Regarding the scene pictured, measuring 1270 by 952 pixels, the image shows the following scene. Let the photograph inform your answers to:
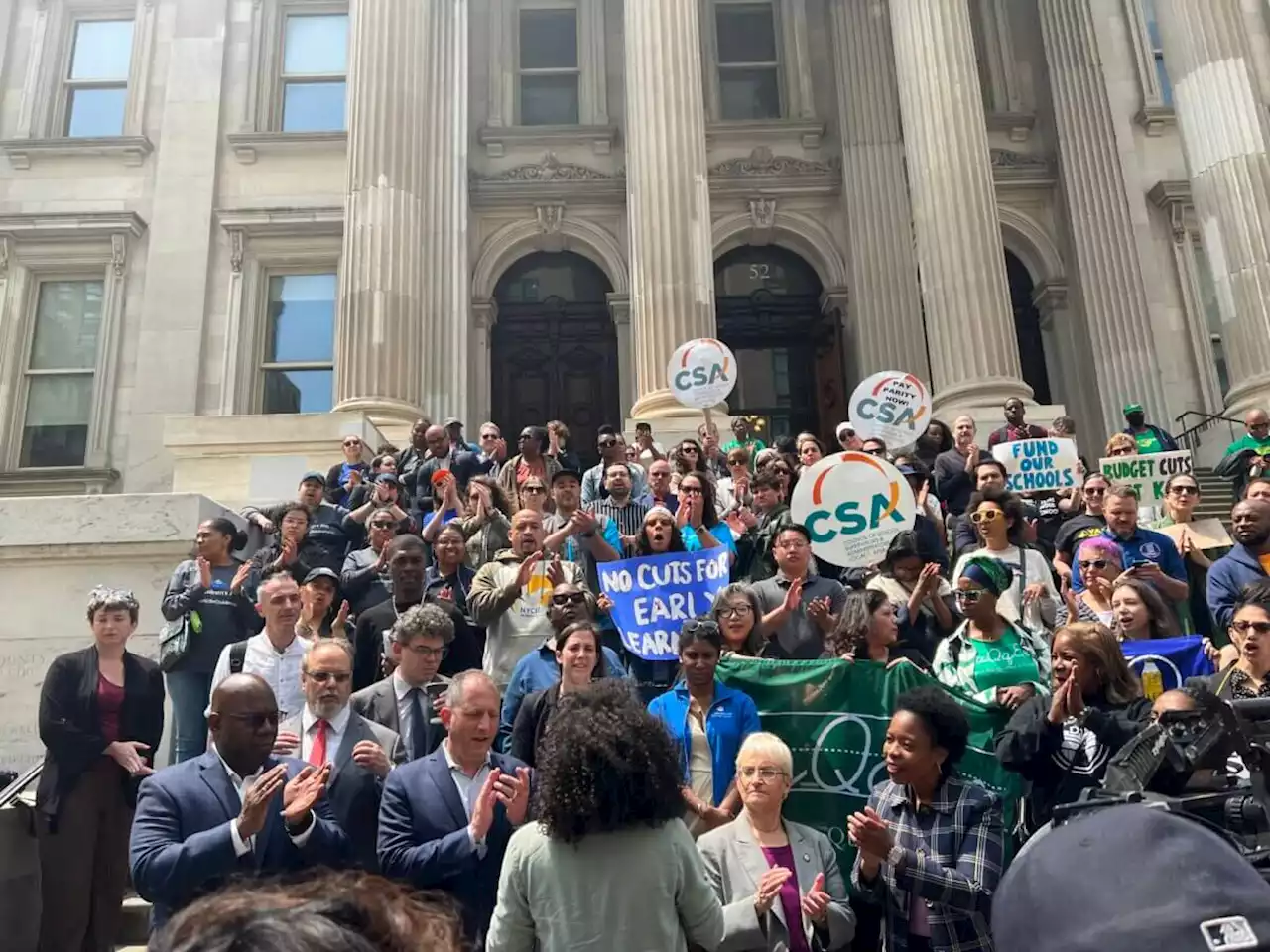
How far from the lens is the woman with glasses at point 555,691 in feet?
16.4

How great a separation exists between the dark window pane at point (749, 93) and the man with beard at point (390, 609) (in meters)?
15.7

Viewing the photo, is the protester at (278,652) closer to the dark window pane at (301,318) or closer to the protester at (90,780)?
the protester at (90,780)

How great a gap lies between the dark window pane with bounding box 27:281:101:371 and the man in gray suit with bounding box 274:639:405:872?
16.5m

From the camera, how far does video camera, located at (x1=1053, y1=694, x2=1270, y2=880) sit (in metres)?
1.91

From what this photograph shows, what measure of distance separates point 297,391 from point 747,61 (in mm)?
10177

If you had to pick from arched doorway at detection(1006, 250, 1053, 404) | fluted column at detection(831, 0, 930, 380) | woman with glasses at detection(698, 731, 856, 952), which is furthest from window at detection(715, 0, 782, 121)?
woman with glasses at detection(698, 731, 856, 952)

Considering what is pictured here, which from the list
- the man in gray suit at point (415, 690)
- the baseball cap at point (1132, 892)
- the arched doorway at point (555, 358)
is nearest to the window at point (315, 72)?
the arched doorway at point (555, 358)

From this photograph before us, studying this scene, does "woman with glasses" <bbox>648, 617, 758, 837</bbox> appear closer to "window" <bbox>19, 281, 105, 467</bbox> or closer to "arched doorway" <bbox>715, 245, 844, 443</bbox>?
"arched doorway" <bbox>715, 245, 844, 443</bbox>

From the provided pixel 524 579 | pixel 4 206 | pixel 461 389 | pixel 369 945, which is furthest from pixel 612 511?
pixel 4 206

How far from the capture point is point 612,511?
326 inches

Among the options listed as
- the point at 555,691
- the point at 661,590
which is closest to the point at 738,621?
the point at 661,590

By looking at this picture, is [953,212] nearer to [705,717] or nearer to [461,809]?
[705,717]

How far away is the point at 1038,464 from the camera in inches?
394

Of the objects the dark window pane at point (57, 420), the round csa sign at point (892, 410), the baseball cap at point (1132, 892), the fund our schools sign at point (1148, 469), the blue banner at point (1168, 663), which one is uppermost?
the dark window pane at point (57, 420)
